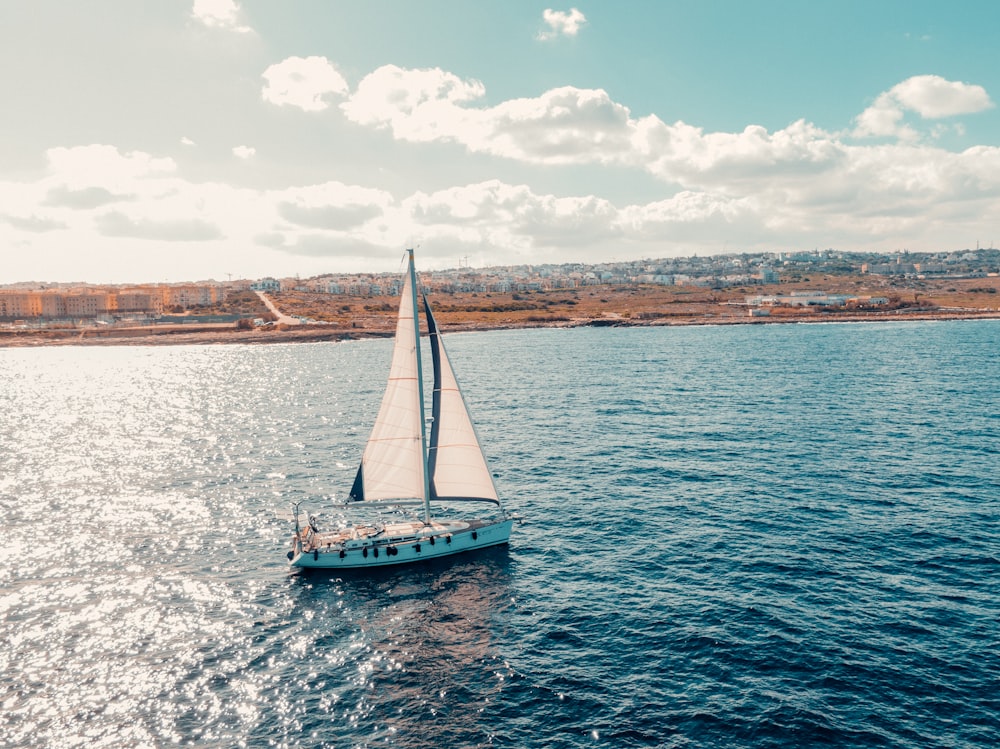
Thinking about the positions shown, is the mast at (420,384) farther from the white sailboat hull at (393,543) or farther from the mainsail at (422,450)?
the white sailboat hull at (393,543)

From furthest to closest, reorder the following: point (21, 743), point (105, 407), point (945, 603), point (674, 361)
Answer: point (674, 361) → point (105, 407) → point (945, 603) → point (21, 743)

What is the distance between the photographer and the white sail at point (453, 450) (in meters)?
52.1

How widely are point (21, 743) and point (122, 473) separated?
50.9 m

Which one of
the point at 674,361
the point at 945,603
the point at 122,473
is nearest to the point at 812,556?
the point at 945,603

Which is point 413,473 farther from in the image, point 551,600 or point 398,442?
point 551,600

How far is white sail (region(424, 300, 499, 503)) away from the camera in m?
52.1

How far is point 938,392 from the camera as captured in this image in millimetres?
112938

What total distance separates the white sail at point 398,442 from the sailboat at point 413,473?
3.0 inches

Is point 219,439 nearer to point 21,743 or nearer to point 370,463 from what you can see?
point 370,463

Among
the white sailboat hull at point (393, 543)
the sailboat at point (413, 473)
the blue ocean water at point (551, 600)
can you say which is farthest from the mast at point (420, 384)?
the blue ocean water at point (551, 600)

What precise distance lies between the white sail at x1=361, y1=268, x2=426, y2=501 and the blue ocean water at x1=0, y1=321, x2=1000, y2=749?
7.14 metres

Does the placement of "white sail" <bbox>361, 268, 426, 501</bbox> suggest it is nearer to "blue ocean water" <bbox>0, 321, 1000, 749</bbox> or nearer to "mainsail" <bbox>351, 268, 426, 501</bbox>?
"mainsail" <bbox>351, 268, 426, 501</bbox>

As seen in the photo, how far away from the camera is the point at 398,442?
52469mm

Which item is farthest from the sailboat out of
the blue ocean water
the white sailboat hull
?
the blue ocean water
